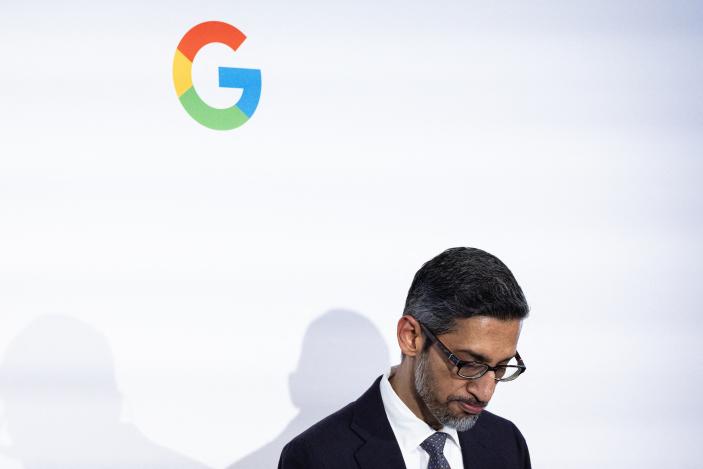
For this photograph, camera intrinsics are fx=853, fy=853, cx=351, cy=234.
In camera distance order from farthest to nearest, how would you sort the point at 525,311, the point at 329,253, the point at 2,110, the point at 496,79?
the point at 496,79 → the point at 329,253 → the point at 2,110 → the point at 525,311

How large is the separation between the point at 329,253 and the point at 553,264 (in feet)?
2.60

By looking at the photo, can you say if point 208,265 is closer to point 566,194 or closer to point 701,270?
point 566,194

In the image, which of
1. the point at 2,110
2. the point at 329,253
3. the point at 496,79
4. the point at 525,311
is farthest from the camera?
the point at 496,79

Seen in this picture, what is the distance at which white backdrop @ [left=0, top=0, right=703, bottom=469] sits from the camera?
2473mm

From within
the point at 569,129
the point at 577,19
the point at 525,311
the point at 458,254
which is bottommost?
the point at 525,311

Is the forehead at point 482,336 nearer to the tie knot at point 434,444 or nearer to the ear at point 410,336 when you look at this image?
the ear at point 410,336

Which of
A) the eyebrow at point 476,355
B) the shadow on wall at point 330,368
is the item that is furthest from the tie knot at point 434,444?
the shadow on wall at point 330,368

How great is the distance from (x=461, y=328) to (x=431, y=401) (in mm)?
177

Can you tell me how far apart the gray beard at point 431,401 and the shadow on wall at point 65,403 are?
1.03 metres


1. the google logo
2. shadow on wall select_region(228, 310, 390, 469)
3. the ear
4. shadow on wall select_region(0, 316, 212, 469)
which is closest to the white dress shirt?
the ear

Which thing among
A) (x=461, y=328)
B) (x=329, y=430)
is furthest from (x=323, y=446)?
(x=461, y=328)

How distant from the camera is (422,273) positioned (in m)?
1.87

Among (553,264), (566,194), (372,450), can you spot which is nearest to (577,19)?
(566,194)

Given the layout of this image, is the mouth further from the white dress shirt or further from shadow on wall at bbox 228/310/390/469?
shadow on wall at bbox 228/310/390/469
